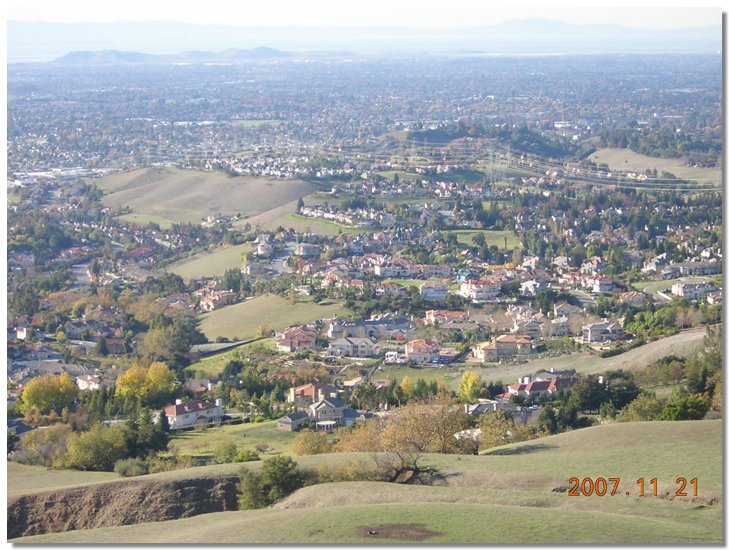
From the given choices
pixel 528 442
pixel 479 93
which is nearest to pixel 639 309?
pixel 528 442

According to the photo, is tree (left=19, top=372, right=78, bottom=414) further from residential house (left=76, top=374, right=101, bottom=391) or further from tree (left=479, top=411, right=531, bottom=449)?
tree (left=479, top=411, right=531, bottom=449)

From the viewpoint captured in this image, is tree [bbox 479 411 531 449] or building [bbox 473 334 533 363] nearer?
tree [bbox 479 411 531 449]

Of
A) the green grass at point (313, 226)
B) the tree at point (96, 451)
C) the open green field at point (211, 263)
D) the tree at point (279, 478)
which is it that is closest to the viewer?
the tree at point (279, 478)

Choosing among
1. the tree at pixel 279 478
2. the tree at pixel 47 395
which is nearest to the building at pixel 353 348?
the tree at pixel 47 395

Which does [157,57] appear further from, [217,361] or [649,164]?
[217,361]

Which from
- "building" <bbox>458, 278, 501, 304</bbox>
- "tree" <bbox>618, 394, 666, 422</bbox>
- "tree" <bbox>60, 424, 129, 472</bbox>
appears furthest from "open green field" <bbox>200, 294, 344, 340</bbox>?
"tree" <bbox>618, 394, 666, 422</bbox>

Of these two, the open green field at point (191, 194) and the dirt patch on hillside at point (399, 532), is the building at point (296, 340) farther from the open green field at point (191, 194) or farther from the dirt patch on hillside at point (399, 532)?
the open green field at point (191, 194)
